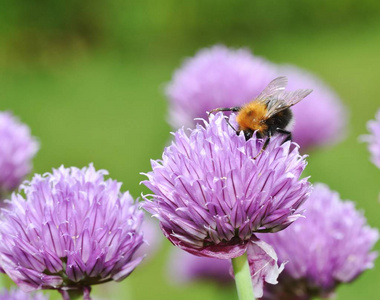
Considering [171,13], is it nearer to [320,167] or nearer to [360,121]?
[360,121]

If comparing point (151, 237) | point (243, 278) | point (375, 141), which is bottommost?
point (243, 278)

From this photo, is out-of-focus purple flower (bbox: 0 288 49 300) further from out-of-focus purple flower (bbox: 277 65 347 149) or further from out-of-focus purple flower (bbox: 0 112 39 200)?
out-of-focus purple flower (bbox: 277 65 347 149)

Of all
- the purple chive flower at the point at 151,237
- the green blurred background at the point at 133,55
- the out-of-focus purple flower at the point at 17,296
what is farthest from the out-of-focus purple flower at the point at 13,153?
the green blurred background at the point at 133,55

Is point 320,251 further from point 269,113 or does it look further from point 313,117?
point 313,117

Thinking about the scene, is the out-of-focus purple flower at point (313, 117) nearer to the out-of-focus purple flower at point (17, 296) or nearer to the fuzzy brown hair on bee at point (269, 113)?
the fuzzy brown hair on bee at point (269, 113)

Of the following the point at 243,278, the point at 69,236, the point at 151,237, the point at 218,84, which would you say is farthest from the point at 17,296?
the point at 151,237

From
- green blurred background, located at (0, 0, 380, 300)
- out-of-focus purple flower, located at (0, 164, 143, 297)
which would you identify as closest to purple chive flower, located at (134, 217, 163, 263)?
out-of-focus purple flower, located at (0, 164, 143, 297)

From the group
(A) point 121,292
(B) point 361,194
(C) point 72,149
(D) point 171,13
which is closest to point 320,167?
(B) point 361,194
